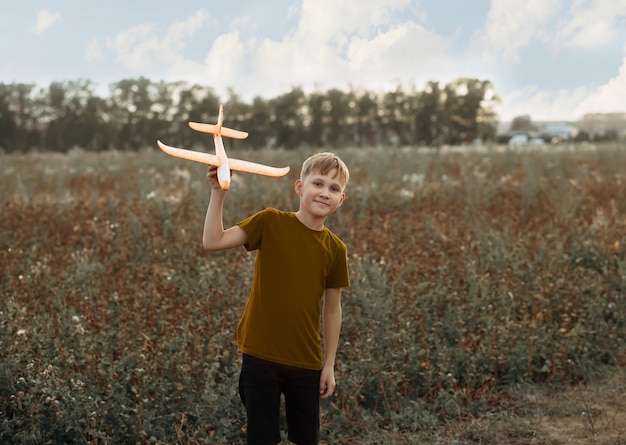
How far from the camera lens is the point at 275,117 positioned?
20859mm

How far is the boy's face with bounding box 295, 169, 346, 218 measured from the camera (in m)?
2.97

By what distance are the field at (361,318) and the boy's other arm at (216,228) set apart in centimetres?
147

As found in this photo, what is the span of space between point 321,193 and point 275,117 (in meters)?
18.2

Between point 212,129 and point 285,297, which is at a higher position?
point 212,129

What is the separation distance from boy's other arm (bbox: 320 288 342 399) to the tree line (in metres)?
16.7

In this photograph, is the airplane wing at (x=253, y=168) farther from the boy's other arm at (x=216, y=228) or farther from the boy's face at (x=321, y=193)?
the boy's face at (x=321, y=193)

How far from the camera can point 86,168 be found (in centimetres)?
1384

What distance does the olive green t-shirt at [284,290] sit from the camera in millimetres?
2965

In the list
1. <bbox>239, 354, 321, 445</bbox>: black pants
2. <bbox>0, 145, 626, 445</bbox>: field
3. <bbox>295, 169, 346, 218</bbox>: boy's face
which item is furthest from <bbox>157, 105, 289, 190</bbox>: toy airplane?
<bbox>0, 145, 626, 445</bbox>: field

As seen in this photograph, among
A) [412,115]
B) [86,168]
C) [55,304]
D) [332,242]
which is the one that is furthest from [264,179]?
[412,115]

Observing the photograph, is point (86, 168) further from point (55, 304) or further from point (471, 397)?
point (471, 397)

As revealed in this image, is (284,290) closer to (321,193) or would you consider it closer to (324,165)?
(321,193)

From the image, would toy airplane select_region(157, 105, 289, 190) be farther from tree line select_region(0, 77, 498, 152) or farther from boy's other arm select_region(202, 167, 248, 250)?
tree line select_region(0, 77, 498, 152)

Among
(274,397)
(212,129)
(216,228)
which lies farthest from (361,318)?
(212,129)
